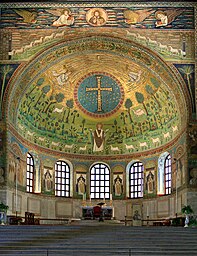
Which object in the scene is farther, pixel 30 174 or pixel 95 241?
pixel 30 174

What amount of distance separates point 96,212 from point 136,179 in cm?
472

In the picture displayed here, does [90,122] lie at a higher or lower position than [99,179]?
higher

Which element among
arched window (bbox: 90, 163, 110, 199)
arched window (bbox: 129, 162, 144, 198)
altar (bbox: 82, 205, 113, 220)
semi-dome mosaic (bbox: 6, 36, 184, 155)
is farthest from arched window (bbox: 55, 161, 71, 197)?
arched window (bbox: 129, 162, 144, 198)

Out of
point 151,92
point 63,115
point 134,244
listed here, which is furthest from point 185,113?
point 134,244

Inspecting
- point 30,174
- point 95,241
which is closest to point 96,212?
point 30,174

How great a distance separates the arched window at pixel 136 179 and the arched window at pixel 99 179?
5.81 ft

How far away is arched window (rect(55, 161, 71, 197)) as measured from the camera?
41.9m

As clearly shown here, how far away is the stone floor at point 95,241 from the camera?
78.5 feet

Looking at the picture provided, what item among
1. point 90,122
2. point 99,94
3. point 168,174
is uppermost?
point 99,94

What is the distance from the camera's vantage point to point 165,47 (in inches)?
1406

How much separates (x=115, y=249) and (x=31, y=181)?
16637mm

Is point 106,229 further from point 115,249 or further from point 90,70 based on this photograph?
point 90,70

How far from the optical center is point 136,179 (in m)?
42.4

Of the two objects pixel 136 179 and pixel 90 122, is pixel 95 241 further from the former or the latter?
pixel 90 122
